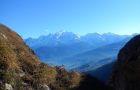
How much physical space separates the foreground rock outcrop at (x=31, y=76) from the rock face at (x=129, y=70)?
1.38 meters

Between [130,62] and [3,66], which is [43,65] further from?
[130,62]

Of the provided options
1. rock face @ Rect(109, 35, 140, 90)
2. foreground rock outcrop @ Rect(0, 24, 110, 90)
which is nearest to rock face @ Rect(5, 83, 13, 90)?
foreground rock outcrop @ Rect(0, 24, 110, 90)

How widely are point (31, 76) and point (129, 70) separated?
6.57 metres

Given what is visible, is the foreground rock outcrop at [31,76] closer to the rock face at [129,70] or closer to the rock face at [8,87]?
the rock face at [8,87]

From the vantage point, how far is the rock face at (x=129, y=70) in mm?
21522

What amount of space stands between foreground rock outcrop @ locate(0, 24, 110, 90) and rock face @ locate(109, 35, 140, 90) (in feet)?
4.54

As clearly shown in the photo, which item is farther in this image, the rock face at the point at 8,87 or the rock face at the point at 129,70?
the rock face at the point at 129,70

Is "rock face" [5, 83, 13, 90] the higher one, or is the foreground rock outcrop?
the foreground rock outcrop

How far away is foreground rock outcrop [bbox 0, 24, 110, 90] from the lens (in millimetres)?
19297

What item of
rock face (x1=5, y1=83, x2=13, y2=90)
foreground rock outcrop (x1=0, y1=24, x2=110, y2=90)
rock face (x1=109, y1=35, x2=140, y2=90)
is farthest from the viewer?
rock face (x1=109, y1=35, x2=140, y2=90)

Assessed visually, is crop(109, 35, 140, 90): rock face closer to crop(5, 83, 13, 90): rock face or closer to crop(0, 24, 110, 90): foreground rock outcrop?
crop(0, 24, 110, 90): foreground rock outcrop

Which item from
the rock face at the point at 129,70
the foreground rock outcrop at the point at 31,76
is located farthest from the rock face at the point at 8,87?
the rock face at the point at 129,70

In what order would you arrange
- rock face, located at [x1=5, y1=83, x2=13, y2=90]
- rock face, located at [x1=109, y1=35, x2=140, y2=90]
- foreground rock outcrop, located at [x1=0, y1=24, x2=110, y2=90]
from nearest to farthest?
rock face, located at [x1=5, y1=83, x2=13, y2=90] < foreground rock outcrop, located at [x1=0, y1=24, x2=110, y2=90] < rock face, located at [x1=109, y1=35, x2=140, y2=90]

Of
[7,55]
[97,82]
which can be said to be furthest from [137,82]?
[7,55]
